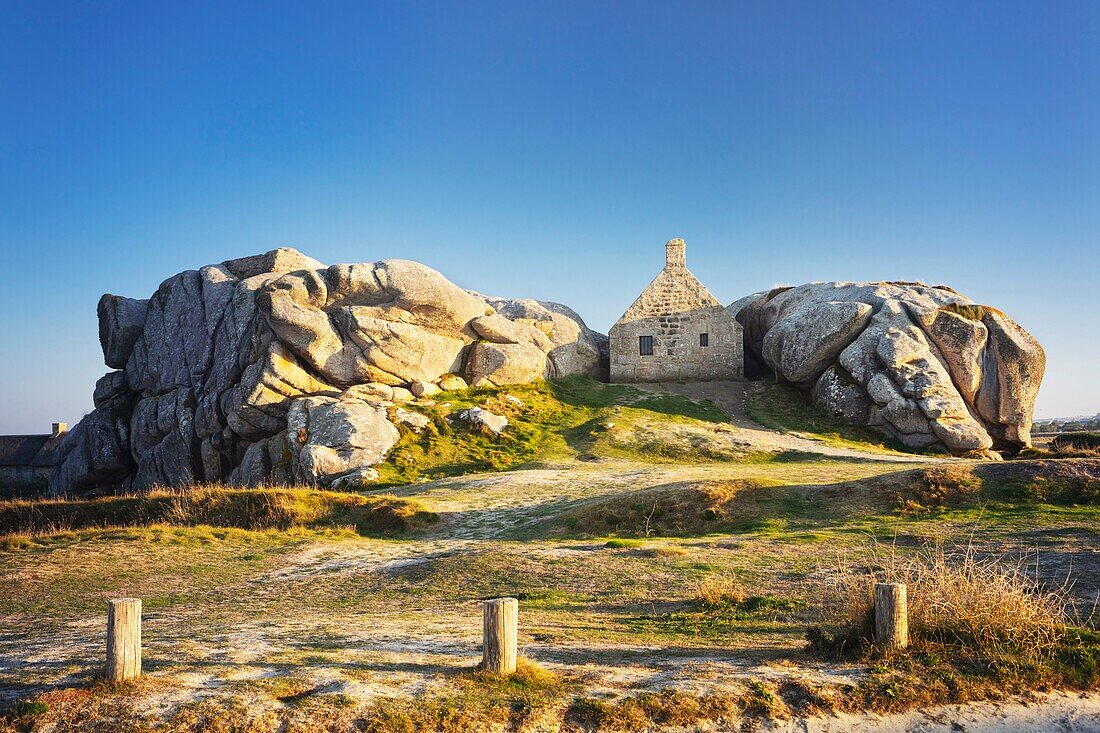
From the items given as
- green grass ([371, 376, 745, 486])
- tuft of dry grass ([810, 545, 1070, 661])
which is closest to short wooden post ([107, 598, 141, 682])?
tuft of dry grass ([810, 545, 1070, 661])

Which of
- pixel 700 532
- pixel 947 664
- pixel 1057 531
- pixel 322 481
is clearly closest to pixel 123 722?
pixel 947 664

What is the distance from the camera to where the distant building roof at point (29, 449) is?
59.9 m

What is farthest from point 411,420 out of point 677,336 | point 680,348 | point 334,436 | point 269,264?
point 677,336

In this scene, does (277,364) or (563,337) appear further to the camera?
(563,337)

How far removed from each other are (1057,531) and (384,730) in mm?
15734

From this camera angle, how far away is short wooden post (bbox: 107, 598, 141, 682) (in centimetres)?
917

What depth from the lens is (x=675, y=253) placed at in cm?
5047

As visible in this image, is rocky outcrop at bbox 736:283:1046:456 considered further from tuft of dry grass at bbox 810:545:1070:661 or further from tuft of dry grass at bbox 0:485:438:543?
tuft of dry grass at bbox 810:545:1070:661

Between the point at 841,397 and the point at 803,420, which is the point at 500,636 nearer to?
the point at 803,420

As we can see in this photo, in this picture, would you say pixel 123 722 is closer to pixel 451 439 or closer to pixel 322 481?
pixel 322 481

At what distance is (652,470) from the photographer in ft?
99.1

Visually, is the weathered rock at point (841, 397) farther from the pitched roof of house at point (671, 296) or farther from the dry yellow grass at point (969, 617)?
the dry yellow grass at point (969, 617)

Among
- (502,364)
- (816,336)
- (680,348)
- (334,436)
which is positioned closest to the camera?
(334,436)

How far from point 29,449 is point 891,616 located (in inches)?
2828
